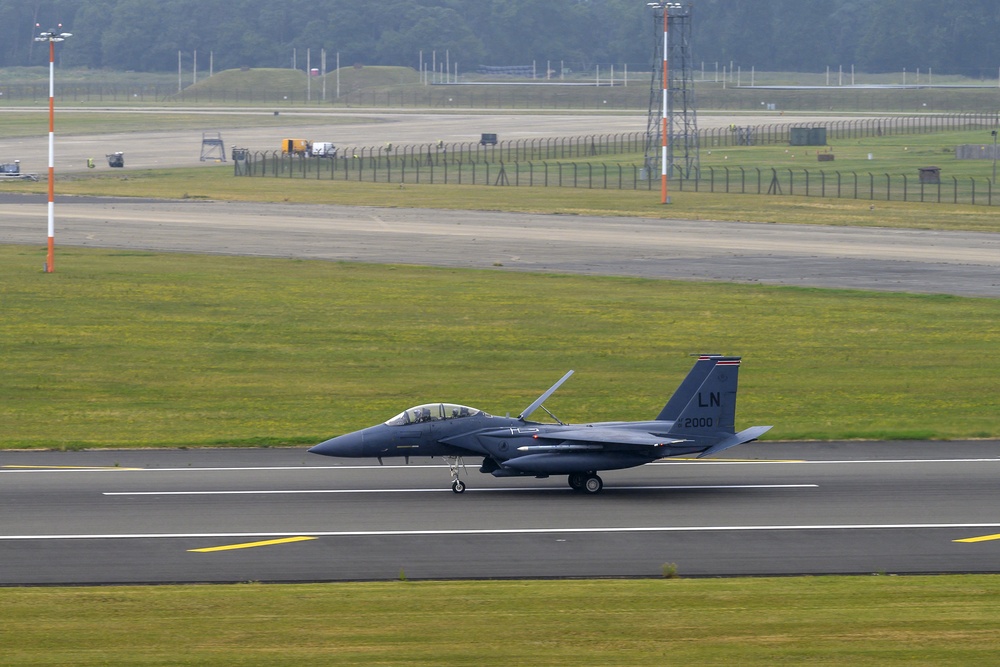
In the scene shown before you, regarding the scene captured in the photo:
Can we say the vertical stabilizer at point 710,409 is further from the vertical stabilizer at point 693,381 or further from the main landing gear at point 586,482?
the main landing gear at point 586,482

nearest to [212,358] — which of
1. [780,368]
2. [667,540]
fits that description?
[780,368]

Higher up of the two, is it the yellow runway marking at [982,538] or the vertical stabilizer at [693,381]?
the vertical stabilizer at [693,381]

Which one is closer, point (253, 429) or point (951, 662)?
point (951, 662)

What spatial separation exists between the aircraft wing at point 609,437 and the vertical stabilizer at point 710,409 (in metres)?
0.47

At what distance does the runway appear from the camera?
77.5 feet

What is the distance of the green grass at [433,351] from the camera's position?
37312mm

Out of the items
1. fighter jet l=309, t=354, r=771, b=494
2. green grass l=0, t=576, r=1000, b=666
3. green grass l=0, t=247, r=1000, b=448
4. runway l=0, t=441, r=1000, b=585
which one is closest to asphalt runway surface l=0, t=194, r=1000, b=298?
green grass l=0, t=247, r=1000, b=448

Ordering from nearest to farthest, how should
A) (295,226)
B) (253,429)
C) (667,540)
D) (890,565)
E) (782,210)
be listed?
(890,565), (667,540), (253,429), (295,226), (782,210)

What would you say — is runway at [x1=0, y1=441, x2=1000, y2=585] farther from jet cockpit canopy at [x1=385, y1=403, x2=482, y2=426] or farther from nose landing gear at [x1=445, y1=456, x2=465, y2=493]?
jet cockpit canopy at [x1=385, y1=403, x2=482, y2=426]

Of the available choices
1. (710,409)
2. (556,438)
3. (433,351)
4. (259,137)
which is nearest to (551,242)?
(433,351)

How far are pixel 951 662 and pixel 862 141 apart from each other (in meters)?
154

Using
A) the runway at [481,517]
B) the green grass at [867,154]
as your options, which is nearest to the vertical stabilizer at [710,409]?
the runway at [481,517]

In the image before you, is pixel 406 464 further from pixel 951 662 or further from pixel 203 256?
pixel 203 256

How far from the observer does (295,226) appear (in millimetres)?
83688
